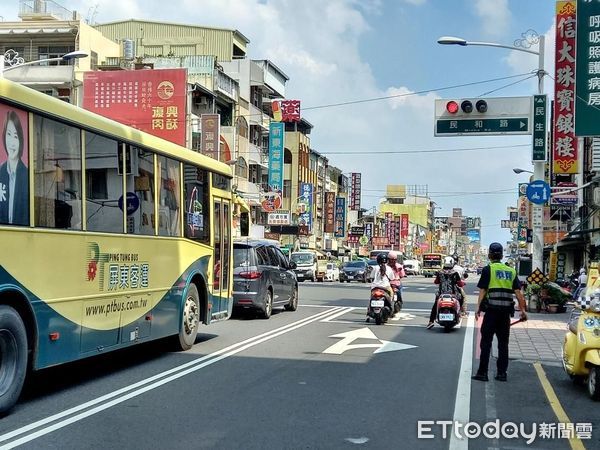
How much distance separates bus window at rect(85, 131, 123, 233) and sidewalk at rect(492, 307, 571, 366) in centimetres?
700

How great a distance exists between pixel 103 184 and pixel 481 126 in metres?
16.3

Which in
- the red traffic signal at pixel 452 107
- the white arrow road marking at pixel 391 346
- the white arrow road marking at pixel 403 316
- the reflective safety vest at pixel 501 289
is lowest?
the white arrow road marking at pixel 403 316

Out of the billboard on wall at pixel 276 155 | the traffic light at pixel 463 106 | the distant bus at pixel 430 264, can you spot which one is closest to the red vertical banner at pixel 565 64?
the traffic light at pixel 463 106

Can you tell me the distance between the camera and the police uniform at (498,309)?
9625mm

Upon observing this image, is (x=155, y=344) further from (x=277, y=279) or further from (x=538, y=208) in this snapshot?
(x=538, y=208)

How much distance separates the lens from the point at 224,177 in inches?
549

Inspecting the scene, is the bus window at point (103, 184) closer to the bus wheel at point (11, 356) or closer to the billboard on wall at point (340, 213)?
the bus wheel at point (11, 356)

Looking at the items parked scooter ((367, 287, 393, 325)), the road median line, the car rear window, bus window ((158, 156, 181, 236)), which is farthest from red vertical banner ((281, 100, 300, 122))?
the road median line

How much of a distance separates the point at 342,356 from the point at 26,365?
5723mm

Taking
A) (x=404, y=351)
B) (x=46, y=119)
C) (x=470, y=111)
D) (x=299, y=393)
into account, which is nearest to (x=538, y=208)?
(x=470, y=111)

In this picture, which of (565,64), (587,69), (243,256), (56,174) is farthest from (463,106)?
(56,174)

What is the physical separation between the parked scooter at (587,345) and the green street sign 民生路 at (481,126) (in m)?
14.4

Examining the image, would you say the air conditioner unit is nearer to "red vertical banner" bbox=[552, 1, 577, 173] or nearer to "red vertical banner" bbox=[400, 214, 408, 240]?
A: "red vertical banner" bbox=[552, 1, 577, 173]

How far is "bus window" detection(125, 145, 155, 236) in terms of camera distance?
387 inches
